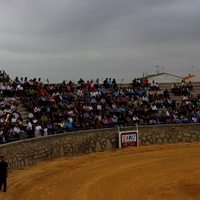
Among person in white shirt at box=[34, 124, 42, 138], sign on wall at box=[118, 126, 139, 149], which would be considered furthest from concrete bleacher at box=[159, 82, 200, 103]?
person in white shirt at box=[34, 124, 42, 138]

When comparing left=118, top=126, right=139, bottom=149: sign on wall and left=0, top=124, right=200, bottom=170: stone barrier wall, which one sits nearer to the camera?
left=0, top=124, right=200, bottom=170: stone barrier wall

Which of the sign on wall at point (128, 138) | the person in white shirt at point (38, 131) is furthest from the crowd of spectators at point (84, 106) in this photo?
the sign on wall at point (128, 138)

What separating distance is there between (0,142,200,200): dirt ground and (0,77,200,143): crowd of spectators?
2.94 m

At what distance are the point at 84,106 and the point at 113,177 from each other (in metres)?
11.1

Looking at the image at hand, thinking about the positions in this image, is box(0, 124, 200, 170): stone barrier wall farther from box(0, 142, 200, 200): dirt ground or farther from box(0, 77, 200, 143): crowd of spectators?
box(0, 142, 200, 200): dirt ground

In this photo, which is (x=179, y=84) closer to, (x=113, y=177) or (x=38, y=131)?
(x=38, y=131)

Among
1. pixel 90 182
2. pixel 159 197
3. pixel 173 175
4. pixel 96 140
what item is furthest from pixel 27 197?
pixel 96 140

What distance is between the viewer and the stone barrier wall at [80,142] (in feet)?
67.5

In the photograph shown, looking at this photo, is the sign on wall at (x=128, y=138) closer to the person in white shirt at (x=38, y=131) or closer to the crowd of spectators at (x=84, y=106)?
the crowd of spectators at (x=84, y=106)

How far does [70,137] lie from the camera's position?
79.4 ft

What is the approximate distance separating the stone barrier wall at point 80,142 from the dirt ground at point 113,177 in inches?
31.5

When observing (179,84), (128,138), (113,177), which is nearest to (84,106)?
(128,138)

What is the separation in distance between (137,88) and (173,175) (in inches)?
657

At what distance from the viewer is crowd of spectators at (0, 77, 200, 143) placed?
929 inches
